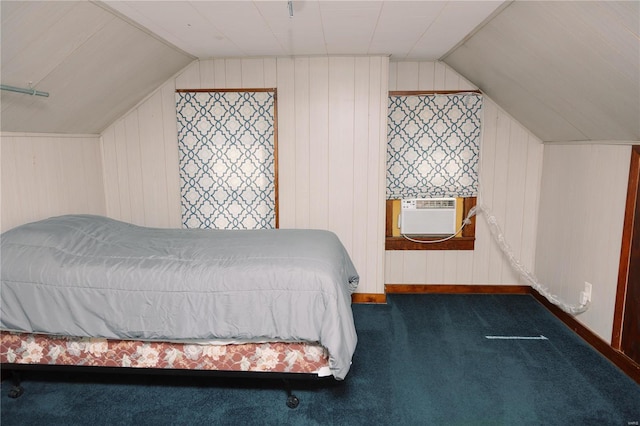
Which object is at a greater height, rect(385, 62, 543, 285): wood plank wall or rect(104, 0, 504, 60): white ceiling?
rect(104, 0, 504, 60): white ceiling

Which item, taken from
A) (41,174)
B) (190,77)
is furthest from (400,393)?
(190,77)

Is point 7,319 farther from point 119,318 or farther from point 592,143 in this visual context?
point 592,143

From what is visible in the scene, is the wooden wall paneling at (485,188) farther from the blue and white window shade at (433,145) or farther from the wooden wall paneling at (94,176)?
the wooden wall paneling at (94,176)

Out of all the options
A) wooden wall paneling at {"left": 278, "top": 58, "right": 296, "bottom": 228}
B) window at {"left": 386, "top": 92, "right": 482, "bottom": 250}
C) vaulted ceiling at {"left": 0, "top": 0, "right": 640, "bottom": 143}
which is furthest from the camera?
window at {"left": 386, "top": 92, "right": 482, "bottom": 250}

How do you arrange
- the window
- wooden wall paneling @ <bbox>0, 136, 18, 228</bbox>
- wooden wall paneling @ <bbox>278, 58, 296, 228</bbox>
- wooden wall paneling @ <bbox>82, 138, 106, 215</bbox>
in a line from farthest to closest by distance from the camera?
the window < wooden wall paneling @ <bbox>278, 58, 296, 228</bbox> < wooden wall paneling @ <bbox>82, 138, 106, 215</bbox> < wooden wall paneling @ <bbox>0, 136, 18, 228</bbox>

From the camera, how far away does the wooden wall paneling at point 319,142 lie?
3736mm

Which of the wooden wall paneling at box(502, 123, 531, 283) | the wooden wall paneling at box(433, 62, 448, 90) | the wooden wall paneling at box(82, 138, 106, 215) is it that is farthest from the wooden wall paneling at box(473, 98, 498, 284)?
the wooden wall paneling at box(82, 138, 106, 215)

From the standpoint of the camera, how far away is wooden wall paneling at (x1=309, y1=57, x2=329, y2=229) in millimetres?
3736

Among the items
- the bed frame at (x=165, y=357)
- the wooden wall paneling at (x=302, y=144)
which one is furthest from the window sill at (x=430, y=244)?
the bed frame at (x=165, y=357)

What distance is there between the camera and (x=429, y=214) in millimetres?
4098

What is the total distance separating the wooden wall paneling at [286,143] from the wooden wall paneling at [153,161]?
1099 millimetres

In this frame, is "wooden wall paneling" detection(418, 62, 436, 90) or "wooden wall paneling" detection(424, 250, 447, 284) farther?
"wooden wall paneling" detection(424, 250, 447, 284)

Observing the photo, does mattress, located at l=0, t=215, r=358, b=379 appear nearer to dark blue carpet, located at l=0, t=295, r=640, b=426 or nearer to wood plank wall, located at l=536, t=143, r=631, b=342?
dark blue carpet, located at l=0, t=295, r=640, b=426

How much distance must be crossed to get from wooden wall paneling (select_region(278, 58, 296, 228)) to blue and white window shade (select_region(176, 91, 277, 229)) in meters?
0.07
